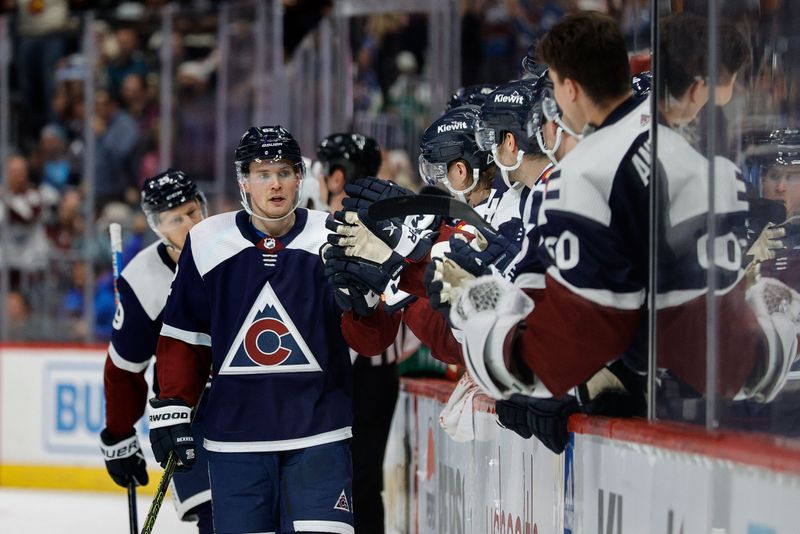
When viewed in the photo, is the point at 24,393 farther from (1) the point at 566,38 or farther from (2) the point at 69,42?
(1) the point at 566,38

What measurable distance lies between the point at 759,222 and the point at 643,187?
0.23m

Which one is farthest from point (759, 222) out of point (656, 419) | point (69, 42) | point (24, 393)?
point (69, 42)

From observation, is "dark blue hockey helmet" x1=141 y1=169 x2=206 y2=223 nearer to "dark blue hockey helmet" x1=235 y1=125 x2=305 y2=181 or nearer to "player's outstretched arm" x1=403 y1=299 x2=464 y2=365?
"dark blue hockey helmet" x1=235 y1=125 x2=305 y2=181

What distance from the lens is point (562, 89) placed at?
2279mm

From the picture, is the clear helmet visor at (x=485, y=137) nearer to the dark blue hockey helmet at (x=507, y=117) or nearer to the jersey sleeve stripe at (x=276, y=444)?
the dark blue hockey helmet at (x=507, y=117)

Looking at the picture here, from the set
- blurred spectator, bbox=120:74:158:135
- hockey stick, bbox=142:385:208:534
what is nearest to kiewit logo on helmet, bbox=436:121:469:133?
hockey stick, bbox=142:385:208:534

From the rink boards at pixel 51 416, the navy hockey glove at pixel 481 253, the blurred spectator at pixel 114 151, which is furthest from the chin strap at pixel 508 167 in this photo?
the blurred spectator at pixel 114 151

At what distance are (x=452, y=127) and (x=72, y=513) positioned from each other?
3.65 meters

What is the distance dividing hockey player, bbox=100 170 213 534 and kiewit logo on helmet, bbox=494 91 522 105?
1.13m

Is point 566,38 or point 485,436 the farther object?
point 485,436

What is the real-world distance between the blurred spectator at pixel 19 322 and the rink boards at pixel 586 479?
328 centimetres

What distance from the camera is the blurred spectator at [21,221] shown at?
7895 millimetres

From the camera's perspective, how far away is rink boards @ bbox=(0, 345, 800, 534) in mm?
1712

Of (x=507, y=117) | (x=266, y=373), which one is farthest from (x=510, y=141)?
(x=266, y=373)
